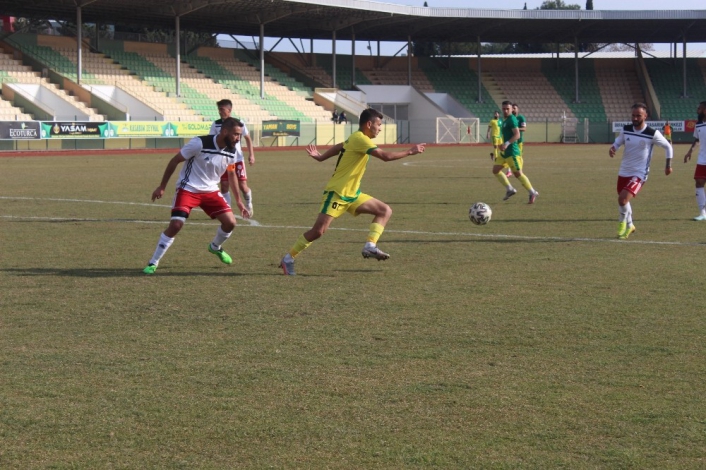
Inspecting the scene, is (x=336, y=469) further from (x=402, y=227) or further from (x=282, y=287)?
(x=402, y=227)

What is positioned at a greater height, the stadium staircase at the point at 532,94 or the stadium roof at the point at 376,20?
the stadium roof at the point at 376,20

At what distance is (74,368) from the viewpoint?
6262 mm

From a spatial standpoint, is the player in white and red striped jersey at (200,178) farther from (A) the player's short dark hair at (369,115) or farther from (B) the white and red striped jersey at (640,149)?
(B) the white and red striped jersey at (640,149)

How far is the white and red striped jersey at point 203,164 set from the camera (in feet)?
34.2

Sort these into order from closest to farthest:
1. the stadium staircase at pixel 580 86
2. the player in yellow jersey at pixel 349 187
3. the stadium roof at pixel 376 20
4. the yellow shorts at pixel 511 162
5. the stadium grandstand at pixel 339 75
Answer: the player in yellow jersey at pixel 349 187 < the yellow shorts at pixel 511 162 < the stadium grandstand at pixel 339 75 < the stadium roof at pixel 376 20 < the stadium staircase at pixel 580 86

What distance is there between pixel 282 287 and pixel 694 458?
538cm

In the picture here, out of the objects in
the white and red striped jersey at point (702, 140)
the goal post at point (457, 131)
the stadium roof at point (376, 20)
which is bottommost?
the white and red striped jersey at point (702, 140)

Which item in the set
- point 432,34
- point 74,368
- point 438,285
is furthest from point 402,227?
point 432,34

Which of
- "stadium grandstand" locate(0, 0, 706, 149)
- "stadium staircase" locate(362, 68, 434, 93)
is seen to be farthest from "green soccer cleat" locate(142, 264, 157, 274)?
"stadium staircase" locate(362, 68, 434, 93)

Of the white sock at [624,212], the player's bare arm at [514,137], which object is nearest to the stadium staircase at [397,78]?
the player's bare arm at [514,137]

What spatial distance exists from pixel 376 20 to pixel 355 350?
6128 cm

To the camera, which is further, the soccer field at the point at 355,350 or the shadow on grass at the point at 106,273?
the shadow on grass at the point at 106,273

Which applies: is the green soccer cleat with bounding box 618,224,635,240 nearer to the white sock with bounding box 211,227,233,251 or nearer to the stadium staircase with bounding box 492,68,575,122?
the white sock with bounding box 211,227,233,251

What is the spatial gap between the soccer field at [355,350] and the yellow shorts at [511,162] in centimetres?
528
